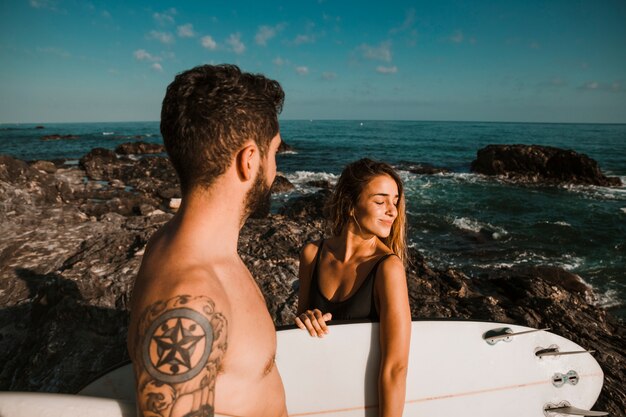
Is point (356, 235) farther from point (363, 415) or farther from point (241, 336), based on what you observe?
point (241, 336)

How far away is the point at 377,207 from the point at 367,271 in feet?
1.71

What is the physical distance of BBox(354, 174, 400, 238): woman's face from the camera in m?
2.66

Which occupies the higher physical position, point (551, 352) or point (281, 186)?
point (551, 352)

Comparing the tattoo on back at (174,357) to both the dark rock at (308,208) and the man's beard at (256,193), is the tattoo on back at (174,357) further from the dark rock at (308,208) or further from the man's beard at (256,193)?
the dark rock at (308,208)

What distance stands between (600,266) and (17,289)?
11.5 metres

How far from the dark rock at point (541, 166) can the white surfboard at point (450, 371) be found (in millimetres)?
21688

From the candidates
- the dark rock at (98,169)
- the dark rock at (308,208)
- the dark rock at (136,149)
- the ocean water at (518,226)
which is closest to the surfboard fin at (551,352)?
the ocean water at (518,226)

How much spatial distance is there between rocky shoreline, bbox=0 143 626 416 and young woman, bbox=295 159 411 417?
1373mm

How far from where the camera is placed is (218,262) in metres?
1.43

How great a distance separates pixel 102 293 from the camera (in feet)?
12.6

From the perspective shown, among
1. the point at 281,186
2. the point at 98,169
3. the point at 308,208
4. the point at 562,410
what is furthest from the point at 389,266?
the point at 98,169

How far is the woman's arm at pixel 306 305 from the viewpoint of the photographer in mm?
2453

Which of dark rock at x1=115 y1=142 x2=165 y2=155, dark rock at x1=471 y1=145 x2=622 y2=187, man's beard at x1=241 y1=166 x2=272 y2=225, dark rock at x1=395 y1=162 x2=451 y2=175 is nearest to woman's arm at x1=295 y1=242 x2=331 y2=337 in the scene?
man's beard at x1=241 y1=166 x2=272 y2=225

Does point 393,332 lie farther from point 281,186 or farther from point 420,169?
point 420,169
